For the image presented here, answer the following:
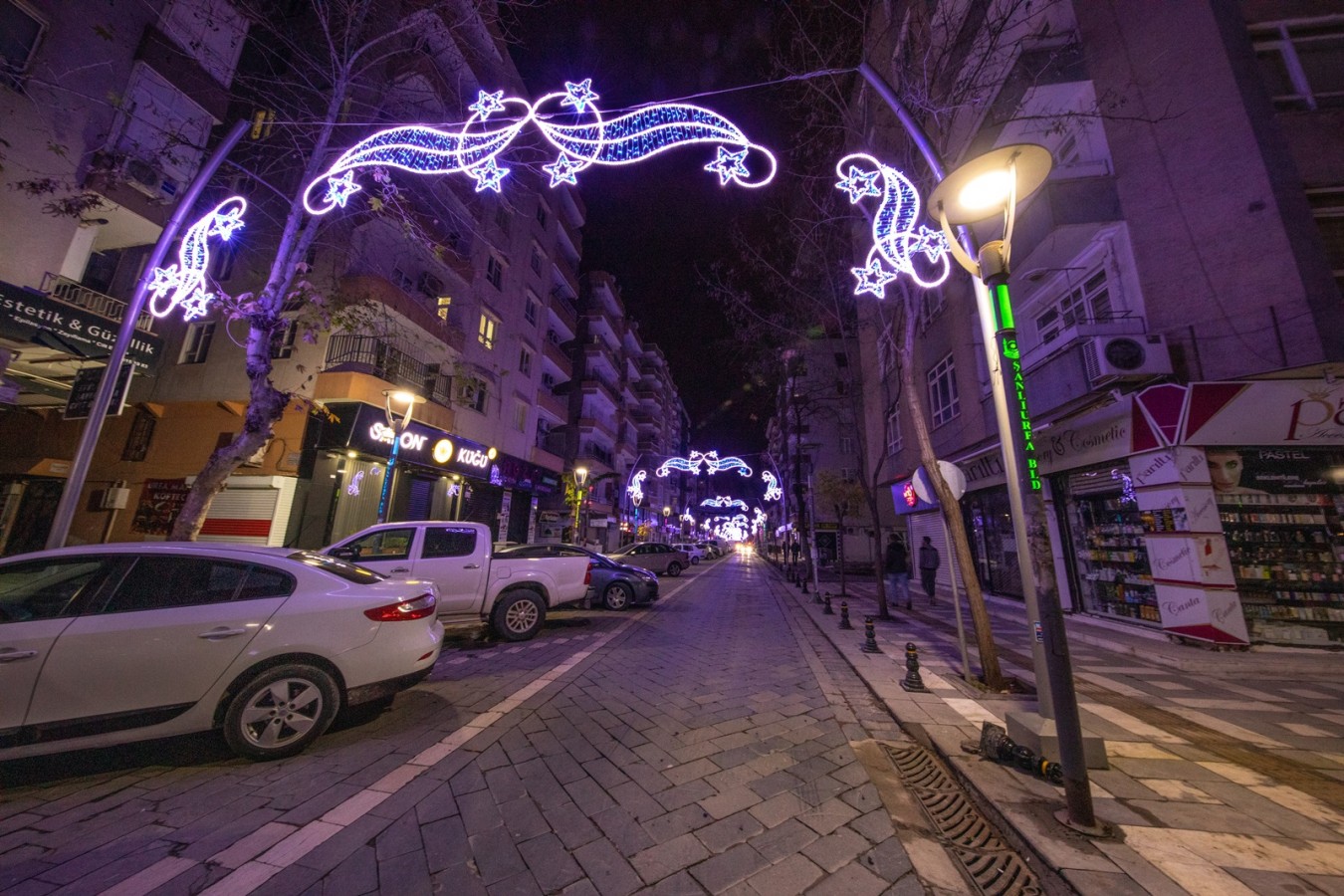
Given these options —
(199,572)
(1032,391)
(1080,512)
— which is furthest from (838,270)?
(199,572)

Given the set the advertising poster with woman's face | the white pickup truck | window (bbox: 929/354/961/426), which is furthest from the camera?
window (bbox: 929/354/961/426)

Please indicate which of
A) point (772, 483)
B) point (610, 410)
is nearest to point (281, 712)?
point (772, 483)

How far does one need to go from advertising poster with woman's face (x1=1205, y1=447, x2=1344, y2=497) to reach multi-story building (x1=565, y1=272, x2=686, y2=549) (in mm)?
23837

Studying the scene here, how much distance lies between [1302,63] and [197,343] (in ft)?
91.6

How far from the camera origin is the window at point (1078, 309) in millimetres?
9883

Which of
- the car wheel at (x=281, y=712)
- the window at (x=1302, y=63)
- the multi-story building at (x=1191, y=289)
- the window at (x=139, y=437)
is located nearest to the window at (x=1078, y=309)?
the multi-story building at (x=1191, y=289)

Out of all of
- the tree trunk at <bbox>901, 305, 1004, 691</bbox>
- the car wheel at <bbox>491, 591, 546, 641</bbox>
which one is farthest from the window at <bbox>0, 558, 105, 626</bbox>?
the tree trunk at <bbox>901, 305, 1004, 691</bbox>

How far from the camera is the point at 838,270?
11109 mm

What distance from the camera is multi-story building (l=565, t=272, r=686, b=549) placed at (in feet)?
111

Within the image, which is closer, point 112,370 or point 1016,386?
point 1016,386

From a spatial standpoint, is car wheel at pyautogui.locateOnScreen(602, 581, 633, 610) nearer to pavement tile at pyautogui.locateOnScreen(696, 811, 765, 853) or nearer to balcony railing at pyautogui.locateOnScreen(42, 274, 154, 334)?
pavement tile at pyautogui.locateOnScreen(696, 811, 765, 853)

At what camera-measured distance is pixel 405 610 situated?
14.1 feet

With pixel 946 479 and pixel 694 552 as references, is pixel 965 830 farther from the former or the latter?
pixel 694 552

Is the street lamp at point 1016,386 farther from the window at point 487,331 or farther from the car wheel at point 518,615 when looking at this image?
the window at point 487,331
